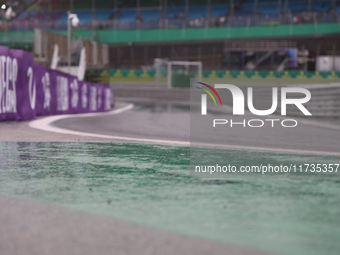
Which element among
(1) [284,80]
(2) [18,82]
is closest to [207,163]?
(2) [18,82]

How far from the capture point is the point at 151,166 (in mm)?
7414

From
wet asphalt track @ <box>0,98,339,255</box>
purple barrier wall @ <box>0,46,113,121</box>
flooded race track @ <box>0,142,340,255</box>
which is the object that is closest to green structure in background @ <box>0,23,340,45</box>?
purple barrier wall @ <box>0,46,113,121</box>

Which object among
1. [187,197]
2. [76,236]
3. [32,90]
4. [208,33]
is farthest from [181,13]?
[76,236]

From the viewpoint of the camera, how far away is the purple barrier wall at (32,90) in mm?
14336

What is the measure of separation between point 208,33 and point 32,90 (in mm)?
40593

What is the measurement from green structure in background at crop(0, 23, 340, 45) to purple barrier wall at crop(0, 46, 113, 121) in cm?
3167

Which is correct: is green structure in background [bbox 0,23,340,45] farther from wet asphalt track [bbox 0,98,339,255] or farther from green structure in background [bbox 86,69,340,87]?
wet asphalt track [bbox 0,98,339,255]

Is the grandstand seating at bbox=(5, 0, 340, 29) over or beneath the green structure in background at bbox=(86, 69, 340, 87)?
A: over

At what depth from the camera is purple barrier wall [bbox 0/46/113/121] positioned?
1434cm

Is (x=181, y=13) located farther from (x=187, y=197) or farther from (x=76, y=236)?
(x=76, y=236)

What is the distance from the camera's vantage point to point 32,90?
15922mm

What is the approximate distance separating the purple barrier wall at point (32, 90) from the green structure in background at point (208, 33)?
31.7 meters

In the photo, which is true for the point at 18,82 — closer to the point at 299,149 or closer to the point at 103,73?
the point at 299,149

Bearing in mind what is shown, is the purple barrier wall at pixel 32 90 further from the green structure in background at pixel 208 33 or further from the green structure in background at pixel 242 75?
the green structure in background at pixel 208 33
